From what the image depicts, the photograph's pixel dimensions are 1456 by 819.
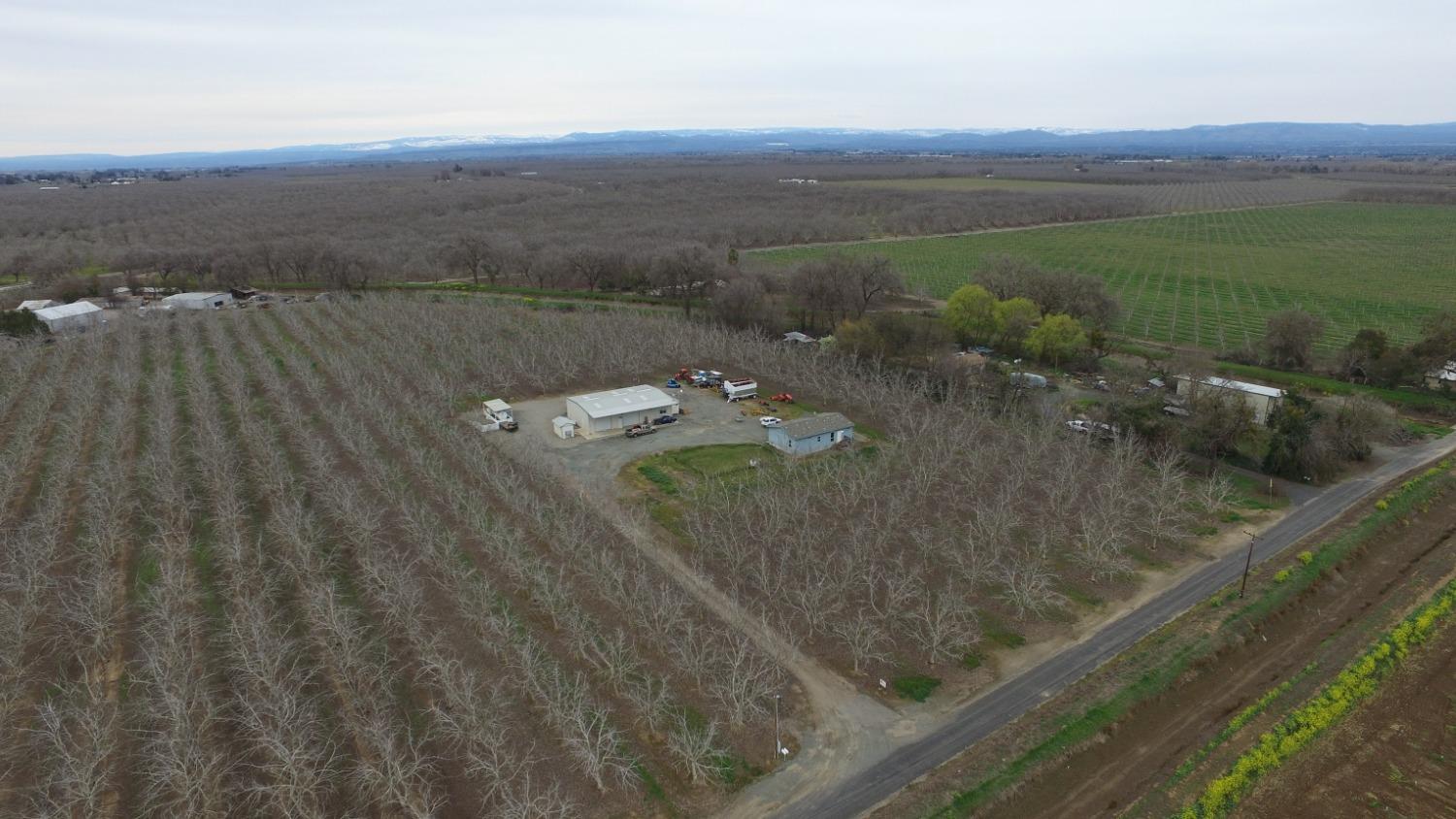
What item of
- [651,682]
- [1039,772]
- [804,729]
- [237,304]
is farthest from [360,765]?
[237,304]

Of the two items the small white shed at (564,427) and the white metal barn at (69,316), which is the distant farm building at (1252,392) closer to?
the small white shed at (564,427)

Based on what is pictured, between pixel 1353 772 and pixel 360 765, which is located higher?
pixel 360 765

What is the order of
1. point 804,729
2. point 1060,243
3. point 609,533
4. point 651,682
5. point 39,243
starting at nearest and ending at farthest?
point 804,729, point 651,682, point 609,533, point 39,243, point 1060,243

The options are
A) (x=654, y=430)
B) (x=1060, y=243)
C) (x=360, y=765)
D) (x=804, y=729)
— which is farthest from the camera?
(x=1060, y=243)

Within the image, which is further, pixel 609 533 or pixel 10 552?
pixel 609 533

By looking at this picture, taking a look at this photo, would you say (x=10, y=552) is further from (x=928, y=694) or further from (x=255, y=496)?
(x=928, y=694)

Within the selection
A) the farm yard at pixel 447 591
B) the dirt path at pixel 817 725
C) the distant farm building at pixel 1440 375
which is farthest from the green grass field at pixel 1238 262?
the dirt path at pixel 817 725

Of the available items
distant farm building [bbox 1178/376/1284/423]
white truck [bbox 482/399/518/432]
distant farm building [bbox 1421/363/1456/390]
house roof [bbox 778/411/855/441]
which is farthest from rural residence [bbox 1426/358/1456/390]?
white truck [bbox 482/399/518/432]
